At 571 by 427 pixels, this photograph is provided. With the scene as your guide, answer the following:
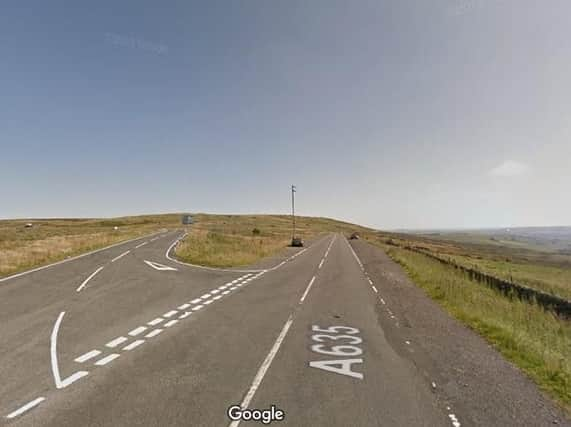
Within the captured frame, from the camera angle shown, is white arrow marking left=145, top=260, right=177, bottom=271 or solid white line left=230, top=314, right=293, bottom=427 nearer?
solid white line left=230, top=314, right=293, bottom=427

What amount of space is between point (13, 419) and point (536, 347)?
968 cm

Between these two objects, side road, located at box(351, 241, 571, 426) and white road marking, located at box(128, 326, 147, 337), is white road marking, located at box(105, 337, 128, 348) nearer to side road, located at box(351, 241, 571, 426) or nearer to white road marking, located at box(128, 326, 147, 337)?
white road marking, located at box(128, 326, 147, 337)

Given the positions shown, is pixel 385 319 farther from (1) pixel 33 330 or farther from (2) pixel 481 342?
(1) pixel 33 330

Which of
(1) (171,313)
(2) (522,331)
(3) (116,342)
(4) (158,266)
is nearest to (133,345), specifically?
(3) (116,342)

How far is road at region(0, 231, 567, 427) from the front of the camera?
4254mm

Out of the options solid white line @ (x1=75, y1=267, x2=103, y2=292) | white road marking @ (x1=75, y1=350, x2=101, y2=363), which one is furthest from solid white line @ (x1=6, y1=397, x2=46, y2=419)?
solid white line @ (x1=75, y1=267, x2=103, y2=292)

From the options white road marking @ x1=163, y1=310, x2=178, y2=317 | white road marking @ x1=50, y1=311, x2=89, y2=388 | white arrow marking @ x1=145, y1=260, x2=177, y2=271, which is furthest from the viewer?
white arrow marking @ x1=145, y1=260, x2=177, y2=271

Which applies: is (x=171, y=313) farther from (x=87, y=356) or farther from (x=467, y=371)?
(x=467, y=371)

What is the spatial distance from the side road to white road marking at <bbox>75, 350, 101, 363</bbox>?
636cm

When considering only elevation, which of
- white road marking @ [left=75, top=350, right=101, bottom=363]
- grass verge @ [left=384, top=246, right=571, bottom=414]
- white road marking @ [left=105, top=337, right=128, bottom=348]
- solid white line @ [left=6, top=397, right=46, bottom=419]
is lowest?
grass verge @ [left=384, top=246, right=571, bottom=414]

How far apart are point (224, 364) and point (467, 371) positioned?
4.50m

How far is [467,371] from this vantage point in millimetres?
5676

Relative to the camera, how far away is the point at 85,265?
765 inches

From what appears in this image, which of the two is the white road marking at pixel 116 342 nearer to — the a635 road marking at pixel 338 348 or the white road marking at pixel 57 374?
the white road marking at pixel 57 374
